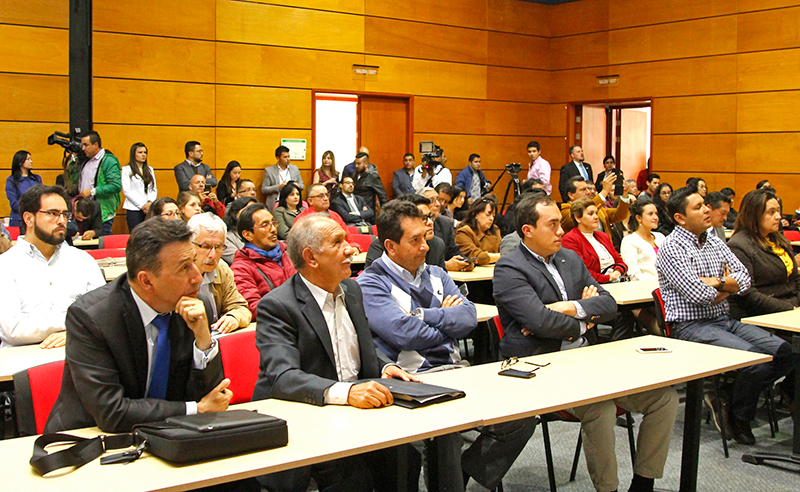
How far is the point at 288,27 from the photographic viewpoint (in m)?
10.2

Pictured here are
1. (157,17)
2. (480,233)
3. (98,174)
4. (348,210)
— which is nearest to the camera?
(480,233)

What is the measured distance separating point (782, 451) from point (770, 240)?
4.59 feet

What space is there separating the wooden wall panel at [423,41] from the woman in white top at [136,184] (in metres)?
3.82

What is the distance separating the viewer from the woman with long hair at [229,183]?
945 centimetres

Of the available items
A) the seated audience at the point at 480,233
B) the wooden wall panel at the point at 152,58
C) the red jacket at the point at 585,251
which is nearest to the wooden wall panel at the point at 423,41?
the wooden wall panel at the point at 152,58

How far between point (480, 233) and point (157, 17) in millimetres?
5647

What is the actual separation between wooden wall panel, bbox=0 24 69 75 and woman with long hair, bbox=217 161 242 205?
2.27 meters

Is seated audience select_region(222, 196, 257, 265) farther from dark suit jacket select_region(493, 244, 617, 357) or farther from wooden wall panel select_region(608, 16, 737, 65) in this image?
wooden wall panel select_region(608, 16, 737, 65)

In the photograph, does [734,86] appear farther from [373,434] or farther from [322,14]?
[373,434]

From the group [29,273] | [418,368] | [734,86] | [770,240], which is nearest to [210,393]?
[418,368]

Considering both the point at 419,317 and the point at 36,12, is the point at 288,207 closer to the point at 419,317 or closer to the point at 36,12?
the point at 36,12

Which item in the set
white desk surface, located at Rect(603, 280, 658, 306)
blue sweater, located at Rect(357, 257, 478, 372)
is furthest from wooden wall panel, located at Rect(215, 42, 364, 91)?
blue sweater, located at Rect(357, 257, 478, 372)

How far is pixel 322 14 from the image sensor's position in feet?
34.1

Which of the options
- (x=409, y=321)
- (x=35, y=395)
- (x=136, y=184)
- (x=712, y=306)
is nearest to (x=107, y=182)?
(x=136, y=184)
